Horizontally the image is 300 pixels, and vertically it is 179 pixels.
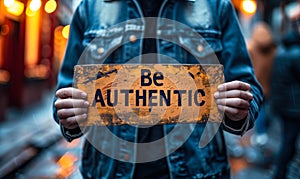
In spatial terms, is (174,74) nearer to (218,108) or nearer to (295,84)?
(218,108)

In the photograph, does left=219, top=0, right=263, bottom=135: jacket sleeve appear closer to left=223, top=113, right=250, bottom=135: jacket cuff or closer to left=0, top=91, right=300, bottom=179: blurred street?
left=223, top=113, right=250, bottom=135: jacket cuff

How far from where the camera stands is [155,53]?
1.63 metres

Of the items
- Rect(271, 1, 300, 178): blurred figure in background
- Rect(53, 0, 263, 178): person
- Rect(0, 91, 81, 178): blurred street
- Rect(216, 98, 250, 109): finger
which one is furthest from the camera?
Rect(0, 91, 81, 178): blurred street

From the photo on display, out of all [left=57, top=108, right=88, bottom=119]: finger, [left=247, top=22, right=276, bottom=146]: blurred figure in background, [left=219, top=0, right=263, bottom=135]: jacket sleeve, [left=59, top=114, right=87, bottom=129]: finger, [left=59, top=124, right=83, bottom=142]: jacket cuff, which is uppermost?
[left=247, top=22, right=276, bottom=146]: blurred figure in background

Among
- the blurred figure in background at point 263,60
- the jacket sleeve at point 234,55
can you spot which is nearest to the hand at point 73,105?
the jacket sleeve at point 234,55

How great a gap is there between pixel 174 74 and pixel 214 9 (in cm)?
39

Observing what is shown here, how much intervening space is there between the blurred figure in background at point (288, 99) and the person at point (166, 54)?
127 inches

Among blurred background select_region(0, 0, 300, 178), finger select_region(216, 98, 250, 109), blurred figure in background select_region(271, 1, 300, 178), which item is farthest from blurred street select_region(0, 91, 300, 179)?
finger select_region(216, 98, 250, 109)

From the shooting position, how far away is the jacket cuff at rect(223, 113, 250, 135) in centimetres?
145

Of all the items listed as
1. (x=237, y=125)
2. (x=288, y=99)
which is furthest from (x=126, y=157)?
(x=288, y=99)

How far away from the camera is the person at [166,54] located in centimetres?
158

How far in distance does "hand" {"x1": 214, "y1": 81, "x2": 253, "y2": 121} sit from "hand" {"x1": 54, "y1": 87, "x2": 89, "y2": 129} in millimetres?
453

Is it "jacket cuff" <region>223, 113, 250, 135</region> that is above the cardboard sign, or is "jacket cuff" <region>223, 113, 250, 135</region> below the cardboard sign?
below

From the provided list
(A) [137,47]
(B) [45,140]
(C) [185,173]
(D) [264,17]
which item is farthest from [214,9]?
(D) [264,17]
